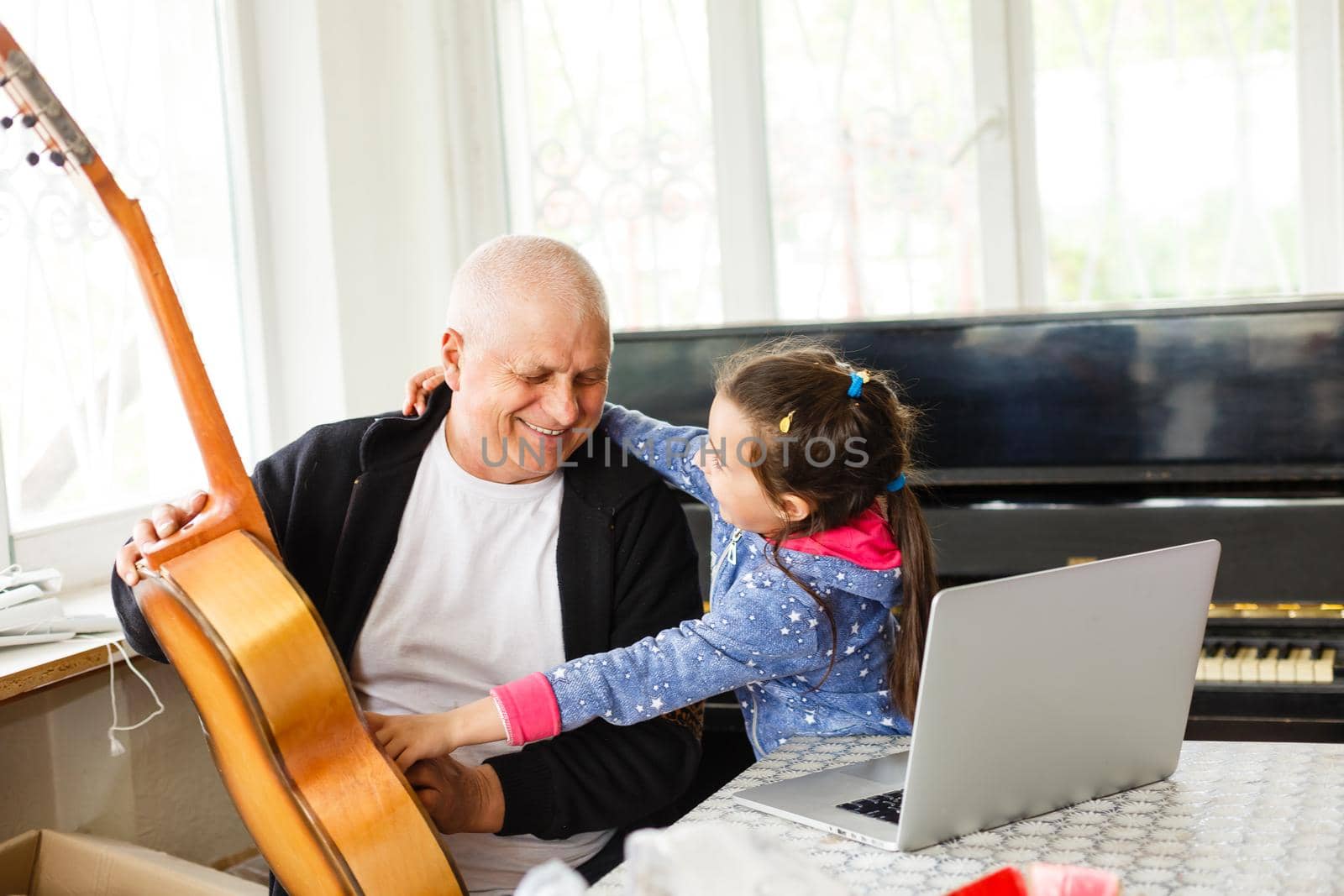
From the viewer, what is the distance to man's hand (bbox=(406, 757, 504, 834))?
1427 millimetres

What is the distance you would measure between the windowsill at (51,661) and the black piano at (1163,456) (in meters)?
1.04

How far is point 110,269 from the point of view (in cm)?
253

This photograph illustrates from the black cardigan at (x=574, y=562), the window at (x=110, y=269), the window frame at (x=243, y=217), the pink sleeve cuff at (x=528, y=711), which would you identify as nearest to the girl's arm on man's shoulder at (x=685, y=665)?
the pink sleeve cuff at (x=528, y=711)

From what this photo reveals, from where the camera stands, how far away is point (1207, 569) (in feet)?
3.95

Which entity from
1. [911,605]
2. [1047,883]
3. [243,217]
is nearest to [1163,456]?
[911,605]

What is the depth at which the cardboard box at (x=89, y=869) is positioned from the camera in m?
1.78

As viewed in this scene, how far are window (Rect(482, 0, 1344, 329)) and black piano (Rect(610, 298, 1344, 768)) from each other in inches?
25.4

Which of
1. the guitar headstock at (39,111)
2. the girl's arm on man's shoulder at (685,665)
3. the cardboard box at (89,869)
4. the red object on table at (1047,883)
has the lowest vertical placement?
the cardboard box at (89,869)

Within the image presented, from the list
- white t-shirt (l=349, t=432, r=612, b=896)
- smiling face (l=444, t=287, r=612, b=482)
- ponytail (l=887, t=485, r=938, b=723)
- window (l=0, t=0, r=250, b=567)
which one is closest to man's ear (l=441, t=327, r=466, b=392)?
smiling face (l=444, t=287, r=612, b=482)

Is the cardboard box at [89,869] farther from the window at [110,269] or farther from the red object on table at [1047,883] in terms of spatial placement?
the red object on table at [1047,883]

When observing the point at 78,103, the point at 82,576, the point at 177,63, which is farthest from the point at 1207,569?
the point at 177,63

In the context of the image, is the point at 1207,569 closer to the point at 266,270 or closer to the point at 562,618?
the point at 562,618

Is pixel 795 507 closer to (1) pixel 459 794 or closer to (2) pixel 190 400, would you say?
(1) pixel 459 794

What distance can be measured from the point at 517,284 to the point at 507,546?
352 millimetres
